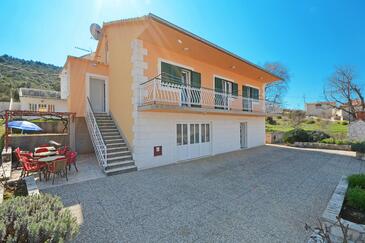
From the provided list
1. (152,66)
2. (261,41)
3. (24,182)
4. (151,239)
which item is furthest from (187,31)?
(261,41)

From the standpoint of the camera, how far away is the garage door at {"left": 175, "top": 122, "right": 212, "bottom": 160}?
379 inches

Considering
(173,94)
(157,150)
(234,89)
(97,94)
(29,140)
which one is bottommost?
(157,150)

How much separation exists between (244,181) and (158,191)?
10.1ft

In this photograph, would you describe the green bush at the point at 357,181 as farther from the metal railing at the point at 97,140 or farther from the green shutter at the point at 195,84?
the metal railing at the point at 97,140

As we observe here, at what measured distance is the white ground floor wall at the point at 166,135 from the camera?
8.03m

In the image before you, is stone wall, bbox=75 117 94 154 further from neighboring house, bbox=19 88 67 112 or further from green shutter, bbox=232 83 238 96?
neighboring house, bbox=19 88 67 112

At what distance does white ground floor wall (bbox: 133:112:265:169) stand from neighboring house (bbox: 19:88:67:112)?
19.0m

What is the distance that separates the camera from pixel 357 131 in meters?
15.1

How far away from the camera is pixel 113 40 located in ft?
32.4

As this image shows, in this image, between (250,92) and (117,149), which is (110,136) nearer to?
(117,149)

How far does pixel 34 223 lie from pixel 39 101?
25980 mm

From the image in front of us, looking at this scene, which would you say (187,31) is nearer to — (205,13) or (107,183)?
(205,13)

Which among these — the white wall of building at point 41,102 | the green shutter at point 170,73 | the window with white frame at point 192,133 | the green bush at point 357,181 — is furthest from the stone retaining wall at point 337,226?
the white wall of building at point 41,102

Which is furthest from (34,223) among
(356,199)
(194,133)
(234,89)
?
(234,89)
